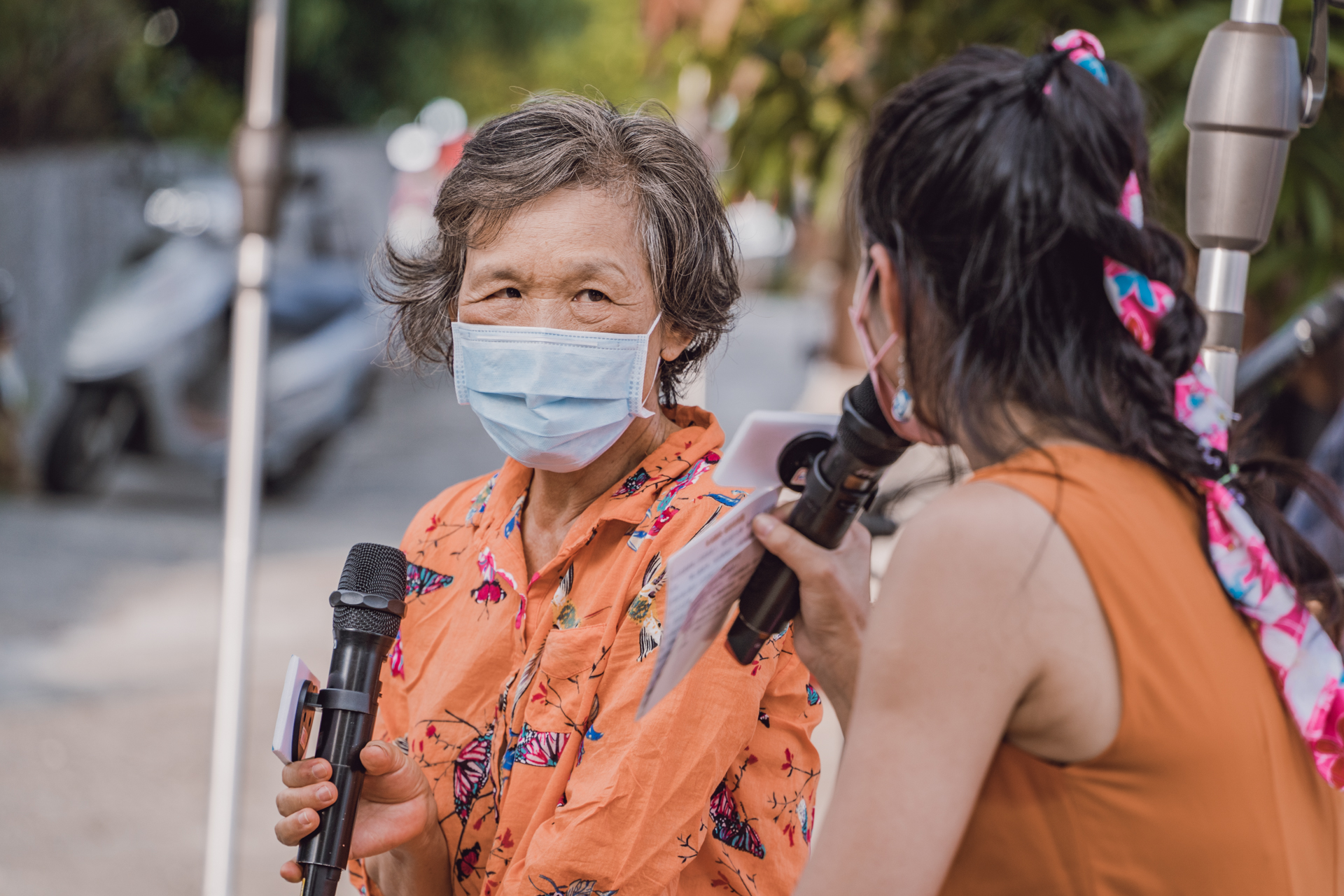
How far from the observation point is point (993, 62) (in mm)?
1164

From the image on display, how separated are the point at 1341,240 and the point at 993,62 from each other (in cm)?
323

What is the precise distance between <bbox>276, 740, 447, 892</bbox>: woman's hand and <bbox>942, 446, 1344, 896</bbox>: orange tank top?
77 cm

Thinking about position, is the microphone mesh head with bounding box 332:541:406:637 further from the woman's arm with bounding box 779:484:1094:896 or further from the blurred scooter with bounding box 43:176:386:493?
the blurred scooter with bounding box 43:176:386:493

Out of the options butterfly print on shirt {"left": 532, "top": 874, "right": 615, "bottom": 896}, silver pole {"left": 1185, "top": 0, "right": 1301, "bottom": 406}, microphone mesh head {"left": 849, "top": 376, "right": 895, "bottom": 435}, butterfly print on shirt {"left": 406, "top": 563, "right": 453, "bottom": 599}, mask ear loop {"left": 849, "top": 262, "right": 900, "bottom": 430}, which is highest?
silver pole {"left": 1185, "top": 0, "right": 1301, "bottom": 406}

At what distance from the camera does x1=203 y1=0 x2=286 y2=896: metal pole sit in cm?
321

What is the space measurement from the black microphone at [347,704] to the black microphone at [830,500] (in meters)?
0.51

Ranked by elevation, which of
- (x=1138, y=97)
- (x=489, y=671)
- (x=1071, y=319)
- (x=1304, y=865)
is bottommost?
(x=489, y=671)

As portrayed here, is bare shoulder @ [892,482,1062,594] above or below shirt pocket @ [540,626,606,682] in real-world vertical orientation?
above

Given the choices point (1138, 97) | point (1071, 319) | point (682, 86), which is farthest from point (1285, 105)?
point (682, 86)

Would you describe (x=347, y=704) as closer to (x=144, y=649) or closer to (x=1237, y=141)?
(x=1237, y=141)

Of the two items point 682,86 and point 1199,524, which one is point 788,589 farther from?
point 682,86

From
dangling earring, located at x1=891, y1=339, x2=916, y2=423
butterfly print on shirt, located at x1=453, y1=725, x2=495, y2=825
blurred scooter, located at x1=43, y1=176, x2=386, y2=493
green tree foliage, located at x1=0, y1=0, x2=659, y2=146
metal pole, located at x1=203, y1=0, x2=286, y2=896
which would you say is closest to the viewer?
dangling earring, located at x1=891, y1=339, x2=916, y2=423

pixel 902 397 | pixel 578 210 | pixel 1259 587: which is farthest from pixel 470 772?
pixel 1259 587

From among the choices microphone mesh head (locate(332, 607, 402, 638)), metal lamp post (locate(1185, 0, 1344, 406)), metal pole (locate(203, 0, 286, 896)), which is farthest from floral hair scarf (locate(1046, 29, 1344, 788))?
metal pole (locate(203, 0, 286, 896))
